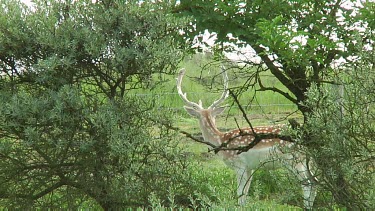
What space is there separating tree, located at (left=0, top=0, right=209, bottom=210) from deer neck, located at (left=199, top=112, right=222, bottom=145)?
8.83ft

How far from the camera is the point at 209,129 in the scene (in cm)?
842

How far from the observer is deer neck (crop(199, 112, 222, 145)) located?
8.39 metres

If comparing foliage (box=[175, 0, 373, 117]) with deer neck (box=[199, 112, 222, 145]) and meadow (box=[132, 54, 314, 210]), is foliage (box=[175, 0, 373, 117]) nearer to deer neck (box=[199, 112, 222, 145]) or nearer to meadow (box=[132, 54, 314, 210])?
meadow (box=[132, 54, 314, 210])

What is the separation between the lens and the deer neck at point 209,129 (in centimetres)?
839

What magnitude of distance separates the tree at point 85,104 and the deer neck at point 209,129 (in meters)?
2.69

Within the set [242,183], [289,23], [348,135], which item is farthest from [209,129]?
[348,135]

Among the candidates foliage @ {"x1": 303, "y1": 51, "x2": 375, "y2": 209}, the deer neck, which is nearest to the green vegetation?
foliage @ {"x1": 303, "y1": 51, "x2": 375, "y2": 209}

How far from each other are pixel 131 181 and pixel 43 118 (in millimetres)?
887

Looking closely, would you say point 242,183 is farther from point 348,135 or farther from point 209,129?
point 348,135

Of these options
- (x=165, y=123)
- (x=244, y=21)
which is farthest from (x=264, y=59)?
(x=165, y=123)

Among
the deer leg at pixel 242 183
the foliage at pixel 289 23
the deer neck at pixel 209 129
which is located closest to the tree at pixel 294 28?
the foliage at pixel 289 23

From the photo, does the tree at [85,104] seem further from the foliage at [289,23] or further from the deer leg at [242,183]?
the deer leg at [242,183]

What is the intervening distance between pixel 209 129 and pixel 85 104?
3328mm

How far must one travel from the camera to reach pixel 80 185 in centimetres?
550
